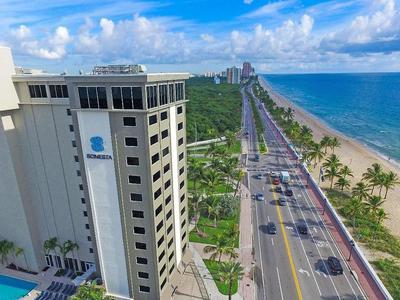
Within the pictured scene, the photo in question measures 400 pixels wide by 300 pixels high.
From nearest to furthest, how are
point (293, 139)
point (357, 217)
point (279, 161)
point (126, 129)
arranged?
point (126, 129)
point (357, 217)
point (279, 161)
point (293, 139)

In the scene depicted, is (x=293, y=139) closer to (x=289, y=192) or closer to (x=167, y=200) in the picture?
(x=289, y=192)

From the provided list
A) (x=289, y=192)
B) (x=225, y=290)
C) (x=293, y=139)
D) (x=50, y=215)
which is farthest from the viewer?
(x=293, y=139)

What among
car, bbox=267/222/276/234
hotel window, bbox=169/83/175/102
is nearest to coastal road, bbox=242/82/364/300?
car, bbox=267/222/276/234

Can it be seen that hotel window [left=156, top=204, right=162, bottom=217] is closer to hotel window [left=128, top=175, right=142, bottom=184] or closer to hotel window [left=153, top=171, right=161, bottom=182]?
hotel window [left=153, top=171, right=161, bottom=182]

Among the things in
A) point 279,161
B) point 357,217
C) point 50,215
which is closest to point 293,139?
point 279,161

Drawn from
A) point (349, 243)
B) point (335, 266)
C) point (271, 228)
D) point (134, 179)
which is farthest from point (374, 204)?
point (134, 179)

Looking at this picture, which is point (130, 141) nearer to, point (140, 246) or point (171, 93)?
point (171, 93)
